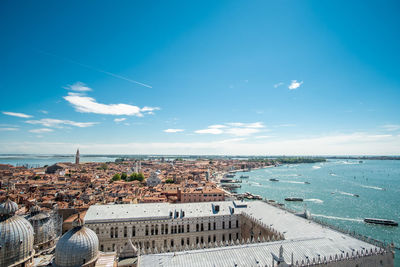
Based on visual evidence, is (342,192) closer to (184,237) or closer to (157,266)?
(184,237)

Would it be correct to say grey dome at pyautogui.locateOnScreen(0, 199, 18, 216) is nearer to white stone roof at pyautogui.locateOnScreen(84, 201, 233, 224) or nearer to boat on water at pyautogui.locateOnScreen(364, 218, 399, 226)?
white stone roof at pyautogui.locateOnScreen(84, 201, 233, 224)

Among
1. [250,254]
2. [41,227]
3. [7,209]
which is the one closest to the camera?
[7,209]

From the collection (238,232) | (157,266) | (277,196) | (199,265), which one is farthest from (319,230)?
(277,196)

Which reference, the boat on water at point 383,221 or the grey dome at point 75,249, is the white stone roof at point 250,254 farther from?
the boat on water at point 383,221

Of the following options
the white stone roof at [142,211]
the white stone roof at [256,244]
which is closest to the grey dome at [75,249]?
the white stone roof at [256,244]

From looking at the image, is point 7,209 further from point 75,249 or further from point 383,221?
point 383,221

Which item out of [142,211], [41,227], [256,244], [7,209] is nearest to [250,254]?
[256,244]

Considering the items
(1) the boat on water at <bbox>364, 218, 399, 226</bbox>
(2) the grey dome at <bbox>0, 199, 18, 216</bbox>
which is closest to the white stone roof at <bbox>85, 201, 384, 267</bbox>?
(2) the grey dome at <bbox>0, 199, 18, 216</bbox>
